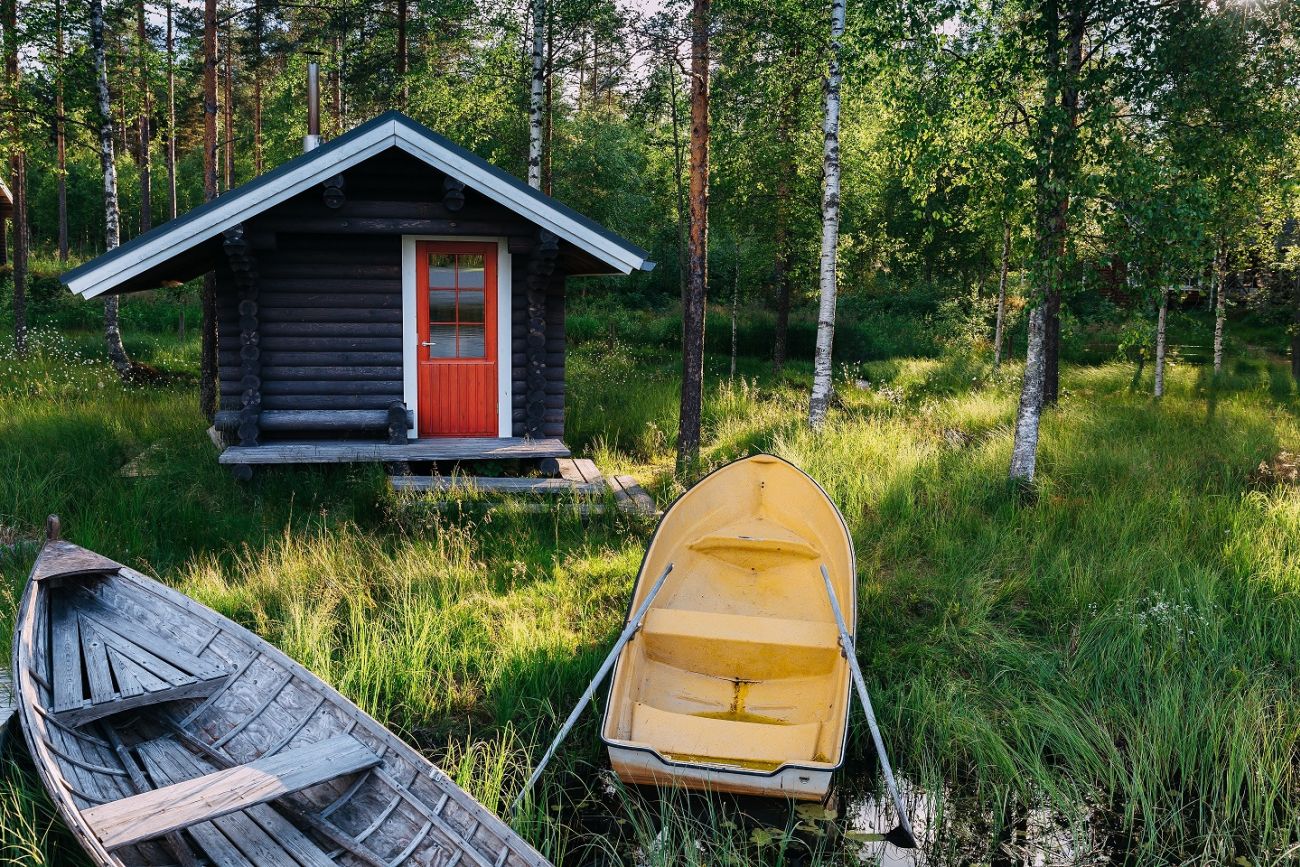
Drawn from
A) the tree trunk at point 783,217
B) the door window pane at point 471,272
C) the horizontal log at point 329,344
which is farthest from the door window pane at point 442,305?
the tree trunk at point 783,217

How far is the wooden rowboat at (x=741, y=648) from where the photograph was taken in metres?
4.52

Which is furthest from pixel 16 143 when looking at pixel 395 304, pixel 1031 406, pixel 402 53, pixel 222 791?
pixel 1031 406

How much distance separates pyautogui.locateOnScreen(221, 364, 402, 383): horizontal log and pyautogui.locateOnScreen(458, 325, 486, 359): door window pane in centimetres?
73

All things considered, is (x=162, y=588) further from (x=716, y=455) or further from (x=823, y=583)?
(x=716, y=455)

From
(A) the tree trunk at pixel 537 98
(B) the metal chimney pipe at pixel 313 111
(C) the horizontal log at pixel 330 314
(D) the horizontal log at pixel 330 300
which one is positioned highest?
(A) the tree trunk at pixel 537 98

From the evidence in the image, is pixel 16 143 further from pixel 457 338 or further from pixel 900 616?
pixel 900 616

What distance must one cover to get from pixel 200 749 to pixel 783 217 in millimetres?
14479

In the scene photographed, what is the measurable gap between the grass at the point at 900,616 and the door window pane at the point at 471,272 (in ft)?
7.66

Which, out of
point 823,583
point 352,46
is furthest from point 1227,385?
point 352,46

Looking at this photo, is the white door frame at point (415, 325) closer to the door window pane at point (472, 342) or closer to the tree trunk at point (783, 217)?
the door window pane at point (472, 342)

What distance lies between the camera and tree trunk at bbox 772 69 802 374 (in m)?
15.8

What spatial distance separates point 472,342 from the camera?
1020 cm

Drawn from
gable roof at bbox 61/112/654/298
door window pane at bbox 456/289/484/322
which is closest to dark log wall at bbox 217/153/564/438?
door window pane at bbox 456/289/484/322

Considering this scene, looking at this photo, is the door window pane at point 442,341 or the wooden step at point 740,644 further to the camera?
the door window pane at point 442,341
